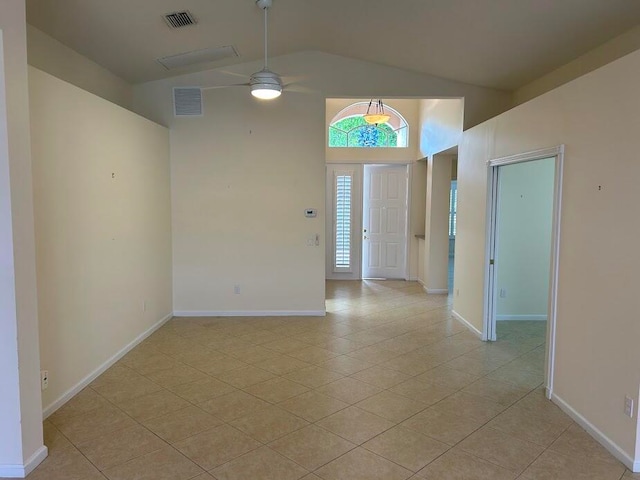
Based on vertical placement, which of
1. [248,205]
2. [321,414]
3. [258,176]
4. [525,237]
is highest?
[258,176]

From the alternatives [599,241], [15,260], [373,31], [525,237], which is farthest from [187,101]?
[599,241]

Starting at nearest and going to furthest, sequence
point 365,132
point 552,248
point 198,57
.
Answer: point 552,248
point 198,57
point 365,132

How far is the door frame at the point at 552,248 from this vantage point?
3.31 m

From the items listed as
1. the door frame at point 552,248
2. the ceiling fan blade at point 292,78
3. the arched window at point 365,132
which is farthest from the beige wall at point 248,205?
the arched window at point 365,132

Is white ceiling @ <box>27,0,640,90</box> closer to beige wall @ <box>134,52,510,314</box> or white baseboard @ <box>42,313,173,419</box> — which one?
beige wall @ <box>134,52,510,314</box>

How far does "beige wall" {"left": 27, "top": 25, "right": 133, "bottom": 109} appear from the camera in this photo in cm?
360

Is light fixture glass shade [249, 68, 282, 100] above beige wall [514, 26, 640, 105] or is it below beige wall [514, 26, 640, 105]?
below

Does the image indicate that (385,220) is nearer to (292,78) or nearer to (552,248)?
(292,78)

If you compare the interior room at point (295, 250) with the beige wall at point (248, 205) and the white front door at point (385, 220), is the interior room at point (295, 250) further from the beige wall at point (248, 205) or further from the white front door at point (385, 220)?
the white front door at point (385, 220)

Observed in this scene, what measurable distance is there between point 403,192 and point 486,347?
14.2 ft

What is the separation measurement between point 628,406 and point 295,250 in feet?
13.0

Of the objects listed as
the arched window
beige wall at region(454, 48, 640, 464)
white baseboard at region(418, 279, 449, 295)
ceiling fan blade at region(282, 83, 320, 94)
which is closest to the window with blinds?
the arched window

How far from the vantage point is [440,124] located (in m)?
6.65

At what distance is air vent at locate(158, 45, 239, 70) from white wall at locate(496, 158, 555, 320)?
354 cm
